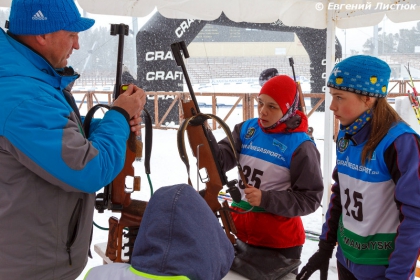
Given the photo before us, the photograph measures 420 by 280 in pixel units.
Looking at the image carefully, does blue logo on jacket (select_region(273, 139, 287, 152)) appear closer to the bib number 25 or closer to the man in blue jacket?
the bib number 25

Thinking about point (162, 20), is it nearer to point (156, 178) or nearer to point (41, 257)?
point (156, 178)

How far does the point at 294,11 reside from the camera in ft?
8.22

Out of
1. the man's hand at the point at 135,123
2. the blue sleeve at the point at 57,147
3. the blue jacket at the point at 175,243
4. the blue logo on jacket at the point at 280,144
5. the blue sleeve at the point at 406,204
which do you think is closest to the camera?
the blue jacket at the point at 175,243

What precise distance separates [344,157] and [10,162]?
0.95 meters

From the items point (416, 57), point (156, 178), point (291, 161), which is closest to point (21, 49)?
point (291, 161)

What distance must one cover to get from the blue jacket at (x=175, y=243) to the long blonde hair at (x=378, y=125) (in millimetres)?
650

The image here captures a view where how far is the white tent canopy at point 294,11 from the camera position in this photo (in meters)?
2.26

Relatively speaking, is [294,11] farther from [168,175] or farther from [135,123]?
[168,175]

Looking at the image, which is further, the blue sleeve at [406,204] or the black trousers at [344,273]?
the black trousers at [344,273]

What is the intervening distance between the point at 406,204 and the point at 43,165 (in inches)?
35.9

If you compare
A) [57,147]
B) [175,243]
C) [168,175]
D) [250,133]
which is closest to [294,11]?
[250,133]

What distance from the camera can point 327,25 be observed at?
264cm

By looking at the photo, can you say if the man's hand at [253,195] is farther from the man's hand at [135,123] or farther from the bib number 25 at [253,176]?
the man's hand at [135,123]

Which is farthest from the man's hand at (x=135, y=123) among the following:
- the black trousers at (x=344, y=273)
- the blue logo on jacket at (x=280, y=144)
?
the black trousers at (x=344, y=273)
